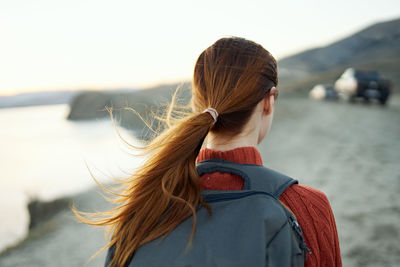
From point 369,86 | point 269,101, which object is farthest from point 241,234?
point 369,86

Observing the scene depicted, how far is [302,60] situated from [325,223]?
112081 millimetres

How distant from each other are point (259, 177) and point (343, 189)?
5929 millimetres

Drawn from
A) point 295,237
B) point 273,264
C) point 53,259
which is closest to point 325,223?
point 295,237

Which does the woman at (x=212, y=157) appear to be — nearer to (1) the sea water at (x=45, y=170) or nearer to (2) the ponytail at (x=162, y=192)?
(2) the ponytail at (x=162, y=192)

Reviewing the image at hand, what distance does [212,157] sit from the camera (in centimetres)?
137

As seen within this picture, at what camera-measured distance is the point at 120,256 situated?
1.27 metres

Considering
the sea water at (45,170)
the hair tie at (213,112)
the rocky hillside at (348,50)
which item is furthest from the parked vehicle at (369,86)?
the rocky hillside at (348,50)

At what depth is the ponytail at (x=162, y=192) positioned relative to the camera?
1199 millimetres

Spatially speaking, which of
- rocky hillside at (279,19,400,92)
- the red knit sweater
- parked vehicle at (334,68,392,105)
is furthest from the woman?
rocky hillside at (279,19,400,92)

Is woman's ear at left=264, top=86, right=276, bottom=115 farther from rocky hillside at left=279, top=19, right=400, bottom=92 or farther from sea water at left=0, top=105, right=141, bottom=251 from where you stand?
rocky hillside at left=279, top=19, right=400, bottom=92

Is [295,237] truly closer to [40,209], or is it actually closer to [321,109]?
[40,209]

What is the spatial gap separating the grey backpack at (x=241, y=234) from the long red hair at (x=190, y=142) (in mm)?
70

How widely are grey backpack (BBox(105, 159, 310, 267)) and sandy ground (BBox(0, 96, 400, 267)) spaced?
3.61 m

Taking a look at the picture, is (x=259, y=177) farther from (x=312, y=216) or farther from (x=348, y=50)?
(x=348, y=50)
